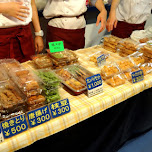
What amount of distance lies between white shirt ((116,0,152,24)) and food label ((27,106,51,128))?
2.25 metres

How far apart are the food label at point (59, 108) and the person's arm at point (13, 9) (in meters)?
0.89

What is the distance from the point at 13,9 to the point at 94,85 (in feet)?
3.04

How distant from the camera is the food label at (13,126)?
0.89 m

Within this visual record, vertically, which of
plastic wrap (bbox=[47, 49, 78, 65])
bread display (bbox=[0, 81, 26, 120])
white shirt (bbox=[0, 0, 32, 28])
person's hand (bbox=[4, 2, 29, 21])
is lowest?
bread display (bbox=[0, 81, 26, 120])

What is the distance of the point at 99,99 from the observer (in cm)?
125

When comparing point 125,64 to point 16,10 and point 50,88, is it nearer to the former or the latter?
point 50,88

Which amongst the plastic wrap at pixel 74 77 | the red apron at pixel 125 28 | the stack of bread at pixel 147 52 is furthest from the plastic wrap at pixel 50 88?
the red apron at pixel 125 28

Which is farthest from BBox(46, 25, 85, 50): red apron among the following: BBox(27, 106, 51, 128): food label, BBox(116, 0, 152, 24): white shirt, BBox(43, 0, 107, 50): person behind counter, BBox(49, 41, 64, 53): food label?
BBox(27, 106, 51, 128): food label

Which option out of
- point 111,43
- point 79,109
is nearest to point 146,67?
point 111,43

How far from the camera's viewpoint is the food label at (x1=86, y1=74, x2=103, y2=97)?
1229mm

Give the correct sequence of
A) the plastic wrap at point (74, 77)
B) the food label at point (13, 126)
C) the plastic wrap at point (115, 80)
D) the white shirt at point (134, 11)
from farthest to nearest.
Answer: the white shirt at point (134, 11) → the plastic wrap at point (115, 80) → the plastic wrap at point (74, 77) → the food label at point (13, 126)

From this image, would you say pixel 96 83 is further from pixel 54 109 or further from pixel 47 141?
pixel 47 141

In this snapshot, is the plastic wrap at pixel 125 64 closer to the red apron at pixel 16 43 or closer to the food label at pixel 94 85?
the food label at pixel 94 85

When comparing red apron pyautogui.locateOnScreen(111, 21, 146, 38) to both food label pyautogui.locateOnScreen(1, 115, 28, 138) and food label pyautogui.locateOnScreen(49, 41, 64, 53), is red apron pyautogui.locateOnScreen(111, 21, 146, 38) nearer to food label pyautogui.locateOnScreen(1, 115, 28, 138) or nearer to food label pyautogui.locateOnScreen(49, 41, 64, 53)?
food label pyautogui.locateOnScreen(49, 41, 64, 53)
